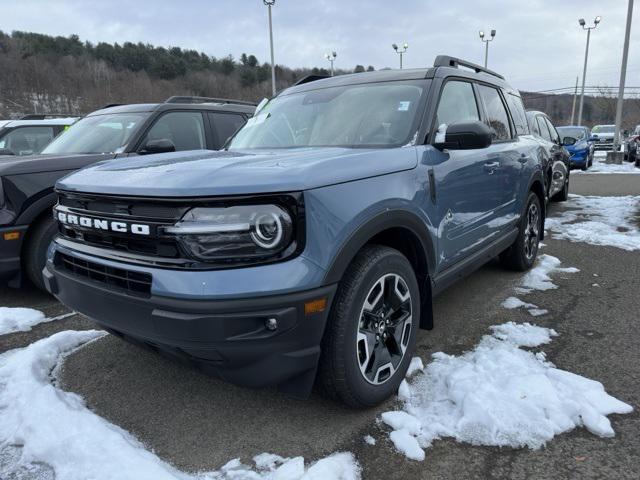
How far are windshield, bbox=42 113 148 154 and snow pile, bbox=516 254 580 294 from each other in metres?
4.26

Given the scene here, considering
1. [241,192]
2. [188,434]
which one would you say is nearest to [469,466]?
[188,434]

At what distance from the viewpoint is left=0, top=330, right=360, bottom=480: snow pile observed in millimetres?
2100

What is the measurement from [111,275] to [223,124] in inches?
163

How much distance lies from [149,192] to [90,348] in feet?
6.02

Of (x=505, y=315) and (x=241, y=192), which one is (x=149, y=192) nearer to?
(x=241, y=192)

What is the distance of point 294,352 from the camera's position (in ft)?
6.89

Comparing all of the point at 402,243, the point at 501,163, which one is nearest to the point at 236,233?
the point at 402,243

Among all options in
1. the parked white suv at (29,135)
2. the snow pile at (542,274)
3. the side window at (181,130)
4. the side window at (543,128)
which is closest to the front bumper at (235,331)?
the snow pile at (542,274)

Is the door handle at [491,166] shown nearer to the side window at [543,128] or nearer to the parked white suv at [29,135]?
the side window at [543,128]

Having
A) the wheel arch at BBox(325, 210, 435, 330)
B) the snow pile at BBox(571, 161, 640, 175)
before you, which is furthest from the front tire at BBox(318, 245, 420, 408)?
the snow pile at BBox(571, 161, 640, 175)

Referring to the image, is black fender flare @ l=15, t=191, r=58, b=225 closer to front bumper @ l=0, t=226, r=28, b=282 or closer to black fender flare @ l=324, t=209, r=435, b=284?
front bumper @ l=0, t=226, r=28, b=282

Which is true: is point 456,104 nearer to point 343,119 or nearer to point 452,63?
point 452,63

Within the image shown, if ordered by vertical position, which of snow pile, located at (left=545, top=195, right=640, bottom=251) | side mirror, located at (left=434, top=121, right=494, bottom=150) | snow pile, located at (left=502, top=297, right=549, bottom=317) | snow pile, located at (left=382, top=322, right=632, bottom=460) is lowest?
snow pile, located at (left=545, top=195, right=640, bottom=251)

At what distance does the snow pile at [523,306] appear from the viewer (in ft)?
12.9
